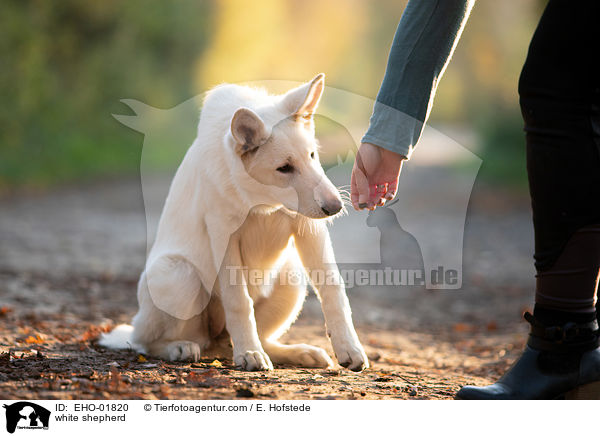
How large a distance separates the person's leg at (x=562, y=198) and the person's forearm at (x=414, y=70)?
14.3 inches

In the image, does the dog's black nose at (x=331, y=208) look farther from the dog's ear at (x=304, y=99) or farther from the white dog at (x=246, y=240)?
the dog's ear at (x=304, y=99)

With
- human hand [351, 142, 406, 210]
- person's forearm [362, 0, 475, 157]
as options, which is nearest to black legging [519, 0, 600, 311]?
person's forearm [362, 0, 475, 157]

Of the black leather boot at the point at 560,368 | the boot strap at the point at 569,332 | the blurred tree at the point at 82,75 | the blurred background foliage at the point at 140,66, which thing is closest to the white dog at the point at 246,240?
the black leather boot at the point at 560,368

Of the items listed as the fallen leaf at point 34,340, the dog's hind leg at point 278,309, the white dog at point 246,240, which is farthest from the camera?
the fallen leaf at point 34,340

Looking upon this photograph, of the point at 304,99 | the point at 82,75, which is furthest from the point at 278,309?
the point at 82,75

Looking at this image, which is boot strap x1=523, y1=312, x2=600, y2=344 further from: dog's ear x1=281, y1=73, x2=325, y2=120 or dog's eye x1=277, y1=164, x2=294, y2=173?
dog's ear x1=281, y1=73, x2=325, y2=120

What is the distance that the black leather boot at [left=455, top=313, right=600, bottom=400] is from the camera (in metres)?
2.76

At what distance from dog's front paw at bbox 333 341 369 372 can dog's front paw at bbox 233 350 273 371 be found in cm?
37

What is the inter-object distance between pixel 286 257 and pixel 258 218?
38cm

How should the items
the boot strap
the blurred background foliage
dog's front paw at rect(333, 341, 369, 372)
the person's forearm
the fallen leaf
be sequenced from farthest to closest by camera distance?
1. the blurred background foliage
2. the fallen leaf
3. dog's front paw at rect(333, 341, 369, 372)
4. the person's forearm
5. the boot strap

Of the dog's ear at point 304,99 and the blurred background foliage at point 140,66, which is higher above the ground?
the blurred background foliage at point 140,66

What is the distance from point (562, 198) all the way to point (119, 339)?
2.87m
